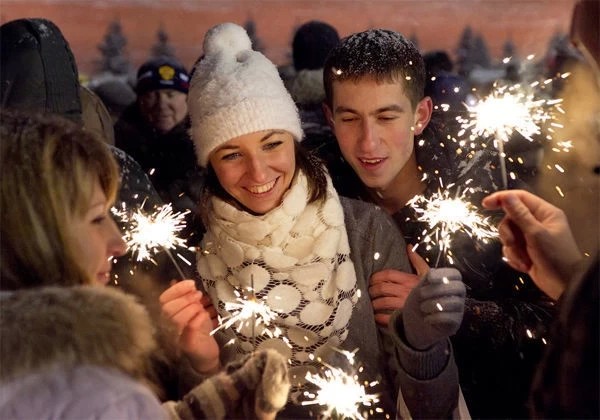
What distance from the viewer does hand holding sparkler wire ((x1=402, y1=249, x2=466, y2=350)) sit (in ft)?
7.29

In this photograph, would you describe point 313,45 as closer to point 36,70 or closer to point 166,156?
point 166,156

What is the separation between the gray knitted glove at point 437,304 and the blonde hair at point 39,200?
106 cm

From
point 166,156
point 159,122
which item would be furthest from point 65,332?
point 159,122

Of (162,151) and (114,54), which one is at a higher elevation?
(114,54)

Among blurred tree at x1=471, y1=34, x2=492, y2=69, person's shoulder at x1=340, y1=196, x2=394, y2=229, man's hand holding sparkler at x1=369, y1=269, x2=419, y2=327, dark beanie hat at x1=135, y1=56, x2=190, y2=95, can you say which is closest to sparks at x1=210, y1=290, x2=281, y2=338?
man's hand holding sparkler at x1=369, y1=269, x2=419, y2=327

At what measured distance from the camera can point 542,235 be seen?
6.90ft

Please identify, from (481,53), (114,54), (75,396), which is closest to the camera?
(75,396)

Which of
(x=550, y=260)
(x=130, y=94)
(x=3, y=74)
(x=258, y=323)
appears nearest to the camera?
(x=550, y=260)

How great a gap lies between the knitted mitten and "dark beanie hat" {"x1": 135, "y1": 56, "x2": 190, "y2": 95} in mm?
3451

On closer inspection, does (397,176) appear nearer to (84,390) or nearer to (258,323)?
(258,323)

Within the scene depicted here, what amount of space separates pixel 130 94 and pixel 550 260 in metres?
4.86

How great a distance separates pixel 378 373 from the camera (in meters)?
2.68

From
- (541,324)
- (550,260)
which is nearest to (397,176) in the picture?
(541,324)

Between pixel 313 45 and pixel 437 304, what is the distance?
9.36 feet
